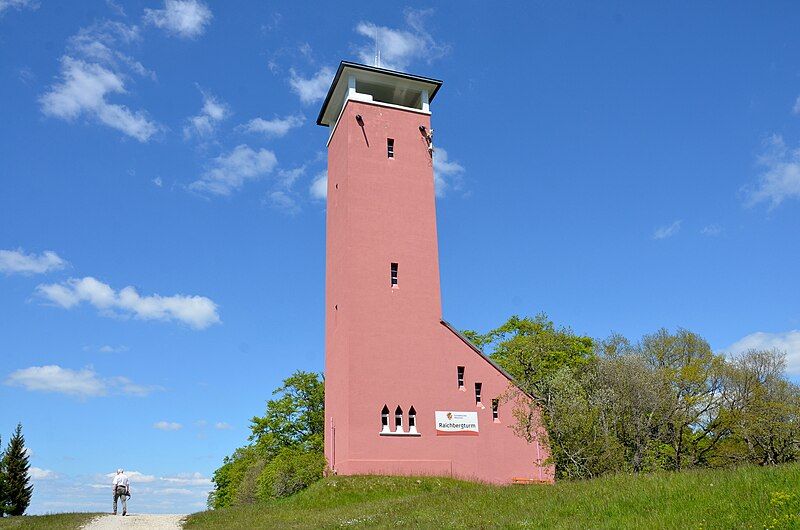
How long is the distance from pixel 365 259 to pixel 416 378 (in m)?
5.49

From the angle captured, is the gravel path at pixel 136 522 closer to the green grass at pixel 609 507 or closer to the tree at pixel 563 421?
the green grass at pixel 609 507

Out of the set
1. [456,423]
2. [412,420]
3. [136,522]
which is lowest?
[136,522]

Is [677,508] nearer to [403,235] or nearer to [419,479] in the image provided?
[419,479]

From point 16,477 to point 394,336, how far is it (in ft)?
116

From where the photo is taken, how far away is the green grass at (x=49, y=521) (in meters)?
18.3

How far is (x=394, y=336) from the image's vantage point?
92.7ft

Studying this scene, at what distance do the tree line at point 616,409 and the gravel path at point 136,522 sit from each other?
35.4ft

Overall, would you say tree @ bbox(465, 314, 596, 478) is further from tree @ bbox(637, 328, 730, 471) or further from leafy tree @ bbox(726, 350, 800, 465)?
leafy tree @ bbox(726, 350, 800, 465)

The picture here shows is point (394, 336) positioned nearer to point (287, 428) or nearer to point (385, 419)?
point (385, 419)

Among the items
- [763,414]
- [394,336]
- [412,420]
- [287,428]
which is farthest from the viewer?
[287,428]

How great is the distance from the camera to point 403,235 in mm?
29938

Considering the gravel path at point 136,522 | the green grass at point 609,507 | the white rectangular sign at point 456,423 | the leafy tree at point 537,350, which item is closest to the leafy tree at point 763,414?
the leafy tree at point 537,350

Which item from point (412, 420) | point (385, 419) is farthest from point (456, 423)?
point (385, 419)

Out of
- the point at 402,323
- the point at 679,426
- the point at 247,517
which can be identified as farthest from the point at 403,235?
the point at 679,426
